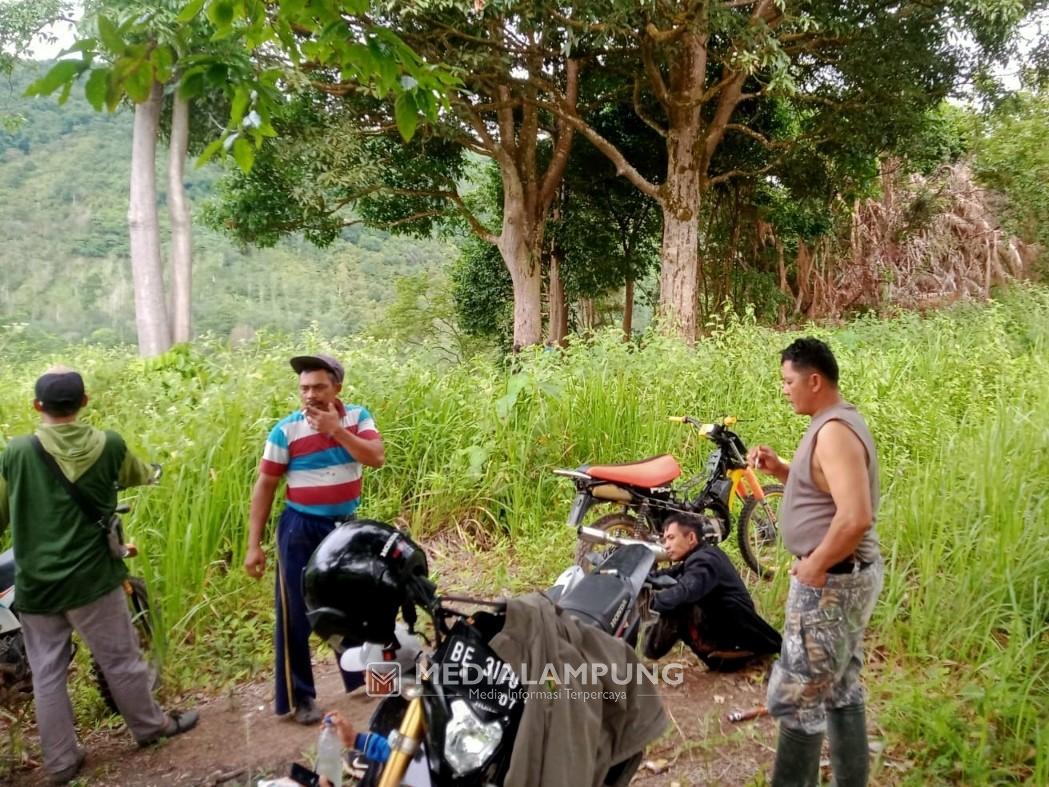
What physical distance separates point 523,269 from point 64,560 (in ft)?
32.2

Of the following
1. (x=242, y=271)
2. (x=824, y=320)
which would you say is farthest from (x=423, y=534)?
(x=242, y=271)

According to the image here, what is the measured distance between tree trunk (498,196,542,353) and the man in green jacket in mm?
9279

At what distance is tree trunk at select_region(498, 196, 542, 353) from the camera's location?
12.0 metres

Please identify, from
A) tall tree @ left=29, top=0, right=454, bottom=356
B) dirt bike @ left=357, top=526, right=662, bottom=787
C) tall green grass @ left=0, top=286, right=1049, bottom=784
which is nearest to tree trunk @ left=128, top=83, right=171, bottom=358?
tall green grass @ left=0, top=286, right=1049, bottom=784

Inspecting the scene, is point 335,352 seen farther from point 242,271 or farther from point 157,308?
point 242,271

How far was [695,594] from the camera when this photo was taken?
10.6 feet

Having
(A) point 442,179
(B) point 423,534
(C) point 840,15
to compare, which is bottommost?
(B) point 423,534

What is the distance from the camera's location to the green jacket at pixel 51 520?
110 inches

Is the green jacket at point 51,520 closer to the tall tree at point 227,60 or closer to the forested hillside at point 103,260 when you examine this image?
the tall tree at point 227,60

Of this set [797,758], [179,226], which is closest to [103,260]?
[179,226]

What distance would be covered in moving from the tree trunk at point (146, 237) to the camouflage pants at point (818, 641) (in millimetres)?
13772

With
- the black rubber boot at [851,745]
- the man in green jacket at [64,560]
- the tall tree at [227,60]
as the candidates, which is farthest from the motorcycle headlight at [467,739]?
the man in green jacket at [64,560]

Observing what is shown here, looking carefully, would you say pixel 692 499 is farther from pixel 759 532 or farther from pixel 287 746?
pixel 287 746

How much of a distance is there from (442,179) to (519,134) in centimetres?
167
